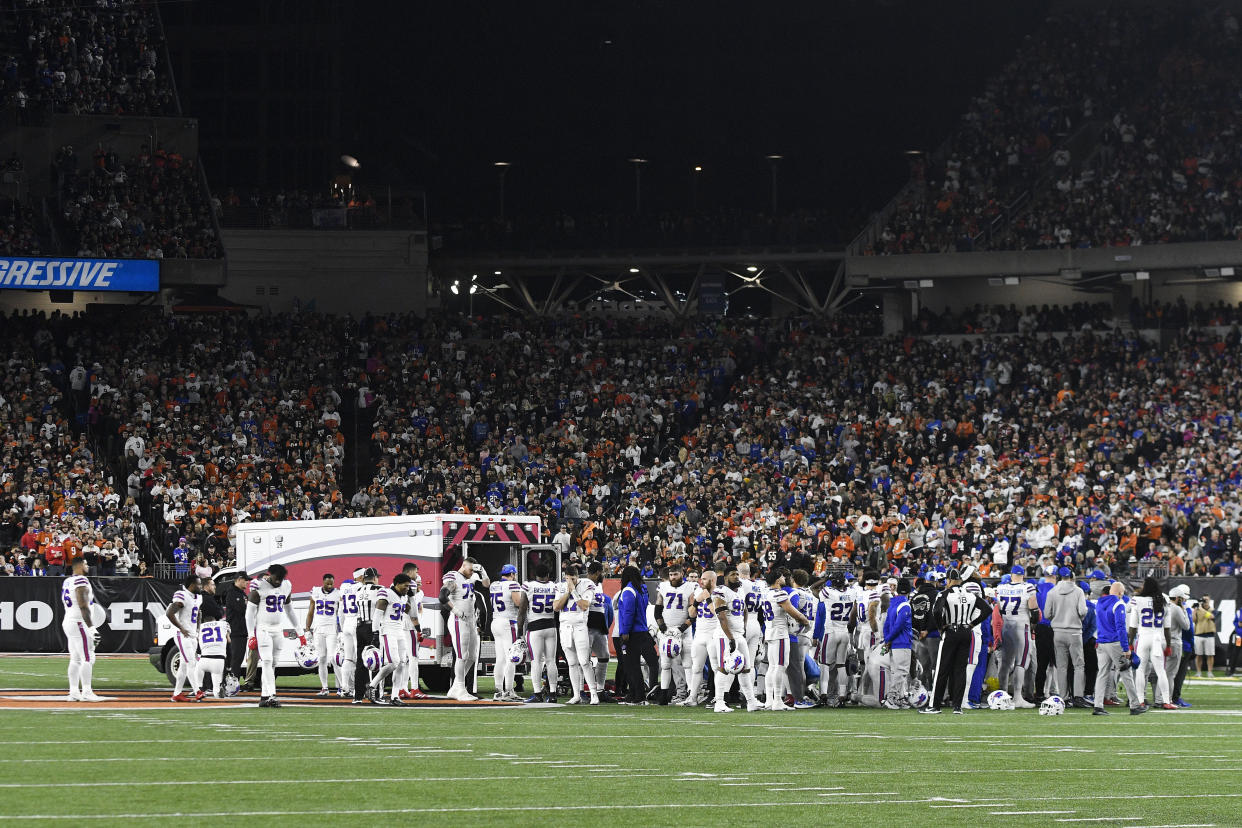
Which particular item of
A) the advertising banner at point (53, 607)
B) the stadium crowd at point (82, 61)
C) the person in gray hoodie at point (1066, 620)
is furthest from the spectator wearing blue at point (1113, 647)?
the stadium crowd at point (82, 61)

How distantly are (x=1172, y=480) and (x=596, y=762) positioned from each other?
25138mm

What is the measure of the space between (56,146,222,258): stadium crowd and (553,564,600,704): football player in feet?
80.5

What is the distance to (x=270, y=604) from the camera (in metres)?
19.3

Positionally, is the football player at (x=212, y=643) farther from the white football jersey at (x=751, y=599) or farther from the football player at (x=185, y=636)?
the white football jersey at (x=751, y=599)

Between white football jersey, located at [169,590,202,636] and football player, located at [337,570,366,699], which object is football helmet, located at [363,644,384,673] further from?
white football jersey, located at [169,590,202,636]

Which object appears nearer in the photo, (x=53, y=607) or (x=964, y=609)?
(x=964, y=609)

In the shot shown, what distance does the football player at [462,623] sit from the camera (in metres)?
21.1

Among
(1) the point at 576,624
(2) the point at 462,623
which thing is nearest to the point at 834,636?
(1) the point at 576,624

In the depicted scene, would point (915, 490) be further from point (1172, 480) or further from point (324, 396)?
point (324, 396)

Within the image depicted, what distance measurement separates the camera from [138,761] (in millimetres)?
12734

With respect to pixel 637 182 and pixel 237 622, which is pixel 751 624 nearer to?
pixel 237 622

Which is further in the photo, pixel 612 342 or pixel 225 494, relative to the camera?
pixel 612 342

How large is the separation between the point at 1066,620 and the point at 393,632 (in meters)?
8.07

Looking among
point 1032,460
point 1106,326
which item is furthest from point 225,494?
point 1106,326
